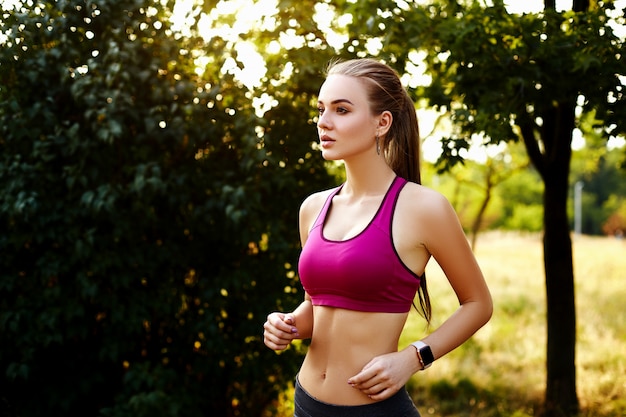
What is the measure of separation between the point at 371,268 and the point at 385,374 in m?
0.28

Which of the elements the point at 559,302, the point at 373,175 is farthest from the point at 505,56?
the point at 559,302

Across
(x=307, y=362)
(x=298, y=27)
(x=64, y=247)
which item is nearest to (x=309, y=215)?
(x=307, y=362)

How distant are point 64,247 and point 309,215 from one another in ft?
7.91

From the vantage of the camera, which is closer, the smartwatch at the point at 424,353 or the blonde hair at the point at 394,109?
the smartwatch at the point at 424,353

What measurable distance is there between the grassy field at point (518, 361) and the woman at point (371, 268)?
306 centimetres

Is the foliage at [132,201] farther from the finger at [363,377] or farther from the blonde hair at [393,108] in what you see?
the finger at [363,377]

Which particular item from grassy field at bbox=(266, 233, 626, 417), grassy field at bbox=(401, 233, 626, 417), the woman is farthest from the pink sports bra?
grassy field at bbox=(401, 233, 626, 417)

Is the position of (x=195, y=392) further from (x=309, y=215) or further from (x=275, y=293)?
(x=309, y=215)

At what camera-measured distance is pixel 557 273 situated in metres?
5.11

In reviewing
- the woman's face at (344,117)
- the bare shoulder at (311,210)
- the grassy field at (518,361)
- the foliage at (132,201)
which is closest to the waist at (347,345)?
the bare shoulder at (311,210)

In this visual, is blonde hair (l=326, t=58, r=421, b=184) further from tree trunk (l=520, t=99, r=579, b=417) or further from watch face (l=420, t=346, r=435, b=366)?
tree trunk (l=520, t=99, r=579, b=417)

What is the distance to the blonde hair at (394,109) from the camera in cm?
202

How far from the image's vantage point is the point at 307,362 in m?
2.05

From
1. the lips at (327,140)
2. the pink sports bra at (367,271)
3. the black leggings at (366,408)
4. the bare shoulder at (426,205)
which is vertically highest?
the lips at (327,140)
